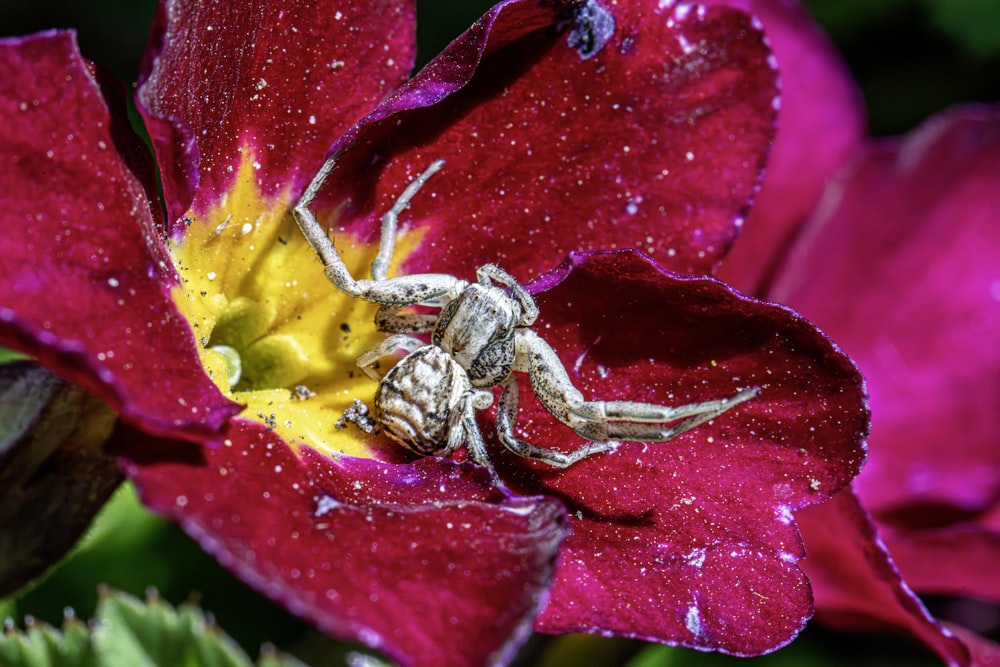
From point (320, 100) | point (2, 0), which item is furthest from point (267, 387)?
point (2, 0)

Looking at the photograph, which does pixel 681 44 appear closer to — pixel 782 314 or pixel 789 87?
pixel 782 314

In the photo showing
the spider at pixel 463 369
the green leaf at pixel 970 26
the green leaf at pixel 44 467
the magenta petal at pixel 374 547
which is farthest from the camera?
the green leaf at pixel 970 26

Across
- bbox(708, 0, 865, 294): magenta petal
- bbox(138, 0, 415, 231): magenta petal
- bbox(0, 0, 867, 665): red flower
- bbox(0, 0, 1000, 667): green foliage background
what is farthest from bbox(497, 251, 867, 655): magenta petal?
bbox(708, 0, 865, 294): magenta petal

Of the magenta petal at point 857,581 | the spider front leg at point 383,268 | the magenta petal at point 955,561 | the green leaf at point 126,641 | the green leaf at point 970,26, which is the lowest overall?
the magenta petal at point 955,561

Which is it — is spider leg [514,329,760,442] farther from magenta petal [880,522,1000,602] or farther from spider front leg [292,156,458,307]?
magenta petal [880,522,1000,602]

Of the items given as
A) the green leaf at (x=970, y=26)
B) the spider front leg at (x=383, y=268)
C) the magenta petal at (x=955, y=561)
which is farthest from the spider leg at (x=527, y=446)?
the green leaf at (x=970, y=26)

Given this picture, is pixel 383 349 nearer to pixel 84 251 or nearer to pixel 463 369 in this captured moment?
pixel 463 369

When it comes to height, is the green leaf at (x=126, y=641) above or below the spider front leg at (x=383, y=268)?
below

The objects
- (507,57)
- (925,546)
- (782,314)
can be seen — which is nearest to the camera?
→ (782,314)

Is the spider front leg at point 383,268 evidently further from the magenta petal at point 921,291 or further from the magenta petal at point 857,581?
the magenta petal at point 921,291
